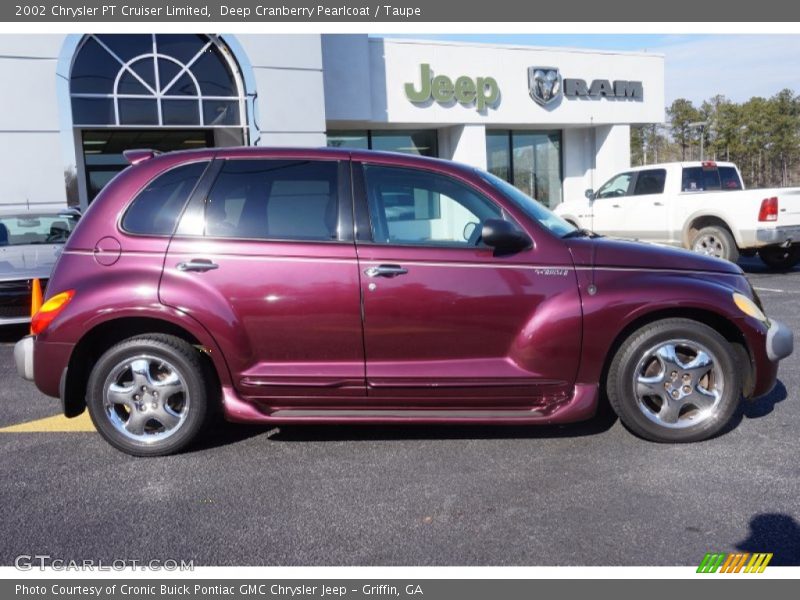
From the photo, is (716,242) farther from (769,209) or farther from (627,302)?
(627,302)

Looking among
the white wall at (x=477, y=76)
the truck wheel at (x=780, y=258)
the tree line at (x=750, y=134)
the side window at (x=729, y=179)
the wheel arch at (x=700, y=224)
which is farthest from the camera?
the tree line at (x=750, y=134)

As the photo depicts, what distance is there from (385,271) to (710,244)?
931 cm

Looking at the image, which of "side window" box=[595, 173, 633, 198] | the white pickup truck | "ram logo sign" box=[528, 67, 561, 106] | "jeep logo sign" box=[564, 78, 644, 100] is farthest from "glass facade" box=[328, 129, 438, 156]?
the white pickup truck

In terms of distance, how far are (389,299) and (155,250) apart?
1399 mm

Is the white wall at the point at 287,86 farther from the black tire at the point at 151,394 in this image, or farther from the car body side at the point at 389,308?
the black tire at the point at 151,394

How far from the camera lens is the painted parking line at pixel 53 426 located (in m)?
4.82

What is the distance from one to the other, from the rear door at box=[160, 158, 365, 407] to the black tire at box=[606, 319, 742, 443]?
1554mm

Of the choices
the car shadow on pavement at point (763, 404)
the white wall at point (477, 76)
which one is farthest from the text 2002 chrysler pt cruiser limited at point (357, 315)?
the white wall at point (477, 76)

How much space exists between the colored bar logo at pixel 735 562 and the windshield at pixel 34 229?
316 inches

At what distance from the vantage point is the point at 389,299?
4020 mm

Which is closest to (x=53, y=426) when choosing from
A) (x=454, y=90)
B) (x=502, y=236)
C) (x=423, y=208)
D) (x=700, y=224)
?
(x=423, y=208)

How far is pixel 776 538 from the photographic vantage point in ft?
10.0

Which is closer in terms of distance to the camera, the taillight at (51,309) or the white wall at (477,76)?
the taillight at (51,309)

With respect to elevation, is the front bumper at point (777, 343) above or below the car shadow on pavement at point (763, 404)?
above
